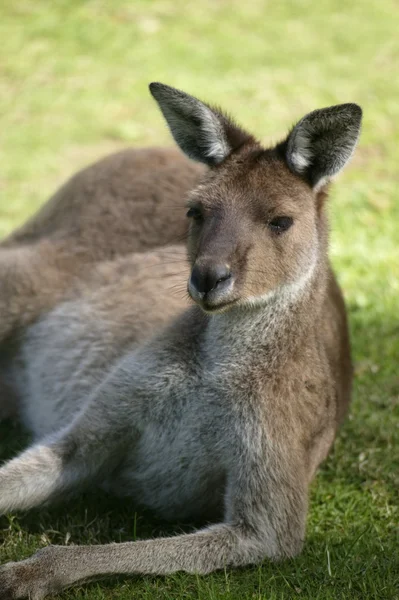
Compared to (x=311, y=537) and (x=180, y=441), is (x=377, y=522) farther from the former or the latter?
(x=180, y=441)

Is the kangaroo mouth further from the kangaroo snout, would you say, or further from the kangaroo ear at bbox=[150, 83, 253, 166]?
the kangaroo ear at bbox=[150, 83, 253, 166]

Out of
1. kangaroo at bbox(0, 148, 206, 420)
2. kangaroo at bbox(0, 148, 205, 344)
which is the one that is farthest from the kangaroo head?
kangaroo at bbox(0, 148, 205, 344)

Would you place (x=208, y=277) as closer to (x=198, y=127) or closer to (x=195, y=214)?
(x=195, y=214)

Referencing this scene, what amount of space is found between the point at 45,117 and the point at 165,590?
298 inches

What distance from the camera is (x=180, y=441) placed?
3982 millimetres

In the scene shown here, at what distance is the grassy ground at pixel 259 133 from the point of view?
3.91 m

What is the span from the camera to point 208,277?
141 inches

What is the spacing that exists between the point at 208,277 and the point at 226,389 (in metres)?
A: 0.60

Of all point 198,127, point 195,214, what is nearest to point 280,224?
point 195,214

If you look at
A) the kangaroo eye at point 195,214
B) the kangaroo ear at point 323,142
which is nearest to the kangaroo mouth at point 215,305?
the kangaroo eye at point 195,214

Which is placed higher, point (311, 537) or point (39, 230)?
point (39, 230)

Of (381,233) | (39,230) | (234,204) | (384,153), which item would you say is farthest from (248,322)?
(384,153)

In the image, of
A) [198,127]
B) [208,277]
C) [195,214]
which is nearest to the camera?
[208,277]

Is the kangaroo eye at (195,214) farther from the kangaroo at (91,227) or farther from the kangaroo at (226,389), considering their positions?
the kangaroo at (91,227)
